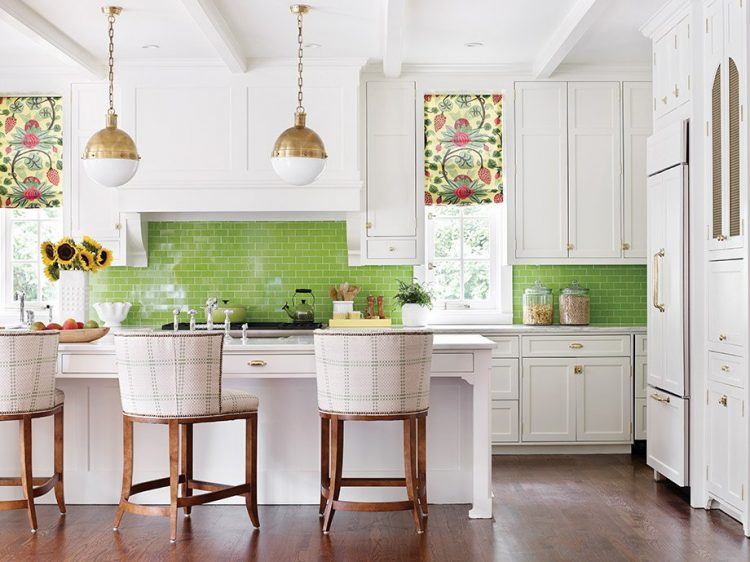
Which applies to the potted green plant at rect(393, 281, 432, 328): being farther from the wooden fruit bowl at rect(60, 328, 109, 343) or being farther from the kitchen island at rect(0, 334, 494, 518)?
the wooden fruit bowl at rect(60, 328, 109, 343)

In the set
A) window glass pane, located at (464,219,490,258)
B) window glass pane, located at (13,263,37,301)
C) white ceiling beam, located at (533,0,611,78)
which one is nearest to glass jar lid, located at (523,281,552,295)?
window glass pane, located at (464,219,490,258)

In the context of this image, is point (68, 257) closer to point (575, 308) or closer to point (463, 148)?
point (463, 148)

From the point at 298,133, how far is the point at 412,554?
2130mm

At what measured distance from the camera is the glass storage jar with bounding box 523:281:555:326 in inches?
245

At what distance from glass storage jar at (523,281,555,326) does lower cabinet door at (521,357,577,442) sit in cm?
40

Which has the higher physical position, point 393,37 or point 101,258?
point 393,37

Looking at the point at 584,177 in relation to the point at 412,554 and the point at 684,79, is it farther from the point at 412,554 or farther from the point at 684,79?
the point at 412,554

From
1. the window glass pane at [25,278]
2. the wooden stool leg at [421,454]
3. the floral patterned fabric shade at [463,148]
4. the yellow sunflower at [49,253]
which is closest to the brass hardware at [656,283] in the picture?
the floral patterned fabric shade at [463,148]

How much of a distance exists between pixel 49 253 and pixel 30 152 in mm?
2158

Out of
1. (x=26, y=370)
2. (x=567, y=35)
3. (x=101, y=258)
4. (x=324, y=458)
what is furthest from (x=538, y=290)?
(x=26, y=370)

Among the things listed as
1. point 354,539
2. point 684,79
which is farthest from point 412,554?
point 684,79

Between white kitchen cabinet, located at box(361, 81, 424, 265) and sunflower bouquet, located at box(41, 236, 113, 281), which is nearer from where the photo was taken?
sunflower bouquet, located at box(41, 236, 113, 281)

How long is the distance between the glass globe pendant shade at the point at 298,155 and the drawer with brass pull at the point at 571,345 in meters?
2.36

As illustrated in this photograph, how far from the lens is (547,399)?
5.93 metres
